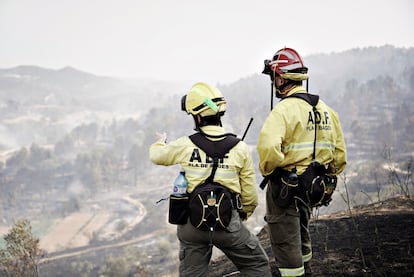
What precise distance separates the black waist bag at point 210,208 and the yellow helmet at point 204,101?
0.55 m

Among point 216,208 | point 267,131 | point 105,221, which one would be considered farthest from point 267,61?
point 105,221

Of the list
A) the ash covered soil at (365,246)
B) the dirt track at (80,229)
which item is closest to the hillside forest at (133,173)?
the dirt track at (80,229)

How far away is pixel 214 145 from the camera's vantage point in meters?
3.06

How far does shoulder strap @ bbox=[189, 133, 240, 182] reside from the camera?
303 cm

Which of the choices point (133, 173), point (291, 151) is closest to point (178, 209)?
point (291, 151)

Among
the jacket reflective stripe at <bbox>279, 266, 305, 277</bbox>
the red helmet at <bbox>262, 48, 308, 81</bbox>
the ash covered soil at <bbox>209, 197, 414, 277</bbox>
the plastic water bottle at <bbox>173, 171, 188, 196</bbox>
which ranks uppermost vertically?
the red helmet at <bbox>262, 48, 308, 81</bbox>

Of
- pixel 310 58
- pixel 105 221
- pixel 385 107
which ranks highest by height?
pixel 310 58

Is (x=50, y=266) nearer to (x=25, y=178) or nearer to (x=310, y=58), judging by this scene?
(x=25, y=178)

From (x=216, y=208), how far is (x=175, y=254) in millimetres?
55940

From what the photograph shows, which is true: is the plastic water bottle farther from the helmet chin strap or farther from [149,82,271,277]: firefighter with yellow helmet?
the helmet chin strap

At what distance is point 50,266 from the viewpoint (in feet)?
179

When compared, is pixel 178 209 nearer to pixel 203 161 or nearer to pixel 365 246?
pixel 203 161

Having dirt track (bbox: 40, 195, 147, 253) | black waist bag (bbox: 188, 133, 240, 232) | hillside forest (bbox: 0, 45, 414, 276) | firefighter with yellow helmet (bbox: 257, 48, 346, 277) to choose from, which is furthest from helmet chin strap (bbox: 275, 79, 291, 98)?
dirt track (bbox: 40, 195, 147, 253)

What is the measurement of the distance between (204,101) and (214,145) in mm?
333
